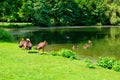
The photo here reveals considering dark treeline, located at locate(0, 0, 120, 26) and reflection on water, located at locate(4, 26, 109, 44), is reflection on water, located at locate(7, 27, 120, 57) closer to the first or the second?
reflection on water, located at locate(4, 26, 109, 44)

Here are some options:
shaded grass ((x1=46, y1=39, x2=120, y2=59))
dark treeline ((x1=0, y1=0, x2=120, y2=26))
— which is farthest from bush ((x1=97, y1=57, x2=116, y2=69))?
dark treeline ((x1=0, y1=0, x2=120, y2=26))

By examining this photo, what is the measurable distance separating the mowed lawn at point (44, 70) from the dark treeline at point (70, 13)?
244ft

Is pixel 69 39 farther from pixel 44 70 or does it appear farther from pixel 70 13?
pixel 70 13

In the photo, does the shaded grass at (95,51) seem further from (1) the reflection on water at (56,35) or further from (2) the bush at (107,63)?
(2) the bush at (107,63)

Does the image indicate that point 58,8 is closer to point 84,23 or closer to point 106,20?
point 84,23

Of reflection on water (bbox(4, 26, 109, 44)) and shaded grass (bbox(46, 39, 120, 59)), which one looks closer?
shaded grass (bbox(46, 39, 120, 59))

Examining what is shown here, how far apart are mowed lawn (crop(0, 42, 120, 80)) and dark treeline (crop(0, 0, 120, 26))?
244 feet

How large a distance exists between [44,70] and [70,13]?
101999mm

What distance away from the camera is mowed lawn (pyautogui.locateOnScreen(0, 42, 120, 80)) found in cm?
1377

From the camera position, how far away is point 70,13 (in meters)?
116

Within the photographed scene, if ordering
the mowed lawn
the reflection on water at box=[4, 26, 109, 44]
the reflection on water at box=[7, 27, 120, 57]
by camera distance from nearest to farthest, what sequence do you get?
the mowed lawn < the reflection on water at box=[7, 27, 120, 57] < the reflection on water at box=[4, 26, 109, 44]

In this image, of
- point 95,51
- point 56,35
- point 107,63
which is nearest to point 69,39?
point 56,35

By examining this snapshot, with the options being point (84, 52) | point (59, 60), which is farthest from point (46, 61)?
point (84, 52)

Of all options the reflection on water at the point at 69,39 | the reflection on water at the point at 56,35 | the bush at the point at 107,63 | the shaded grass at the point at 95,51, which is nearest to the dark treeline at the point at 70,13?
the reflection on water at the point at 56,35
